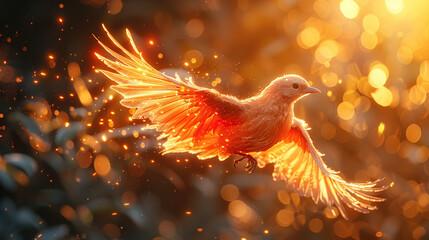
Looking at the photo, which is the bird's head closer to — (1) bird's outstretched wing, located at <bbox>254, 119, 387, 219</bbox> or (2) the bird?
(2) the bird

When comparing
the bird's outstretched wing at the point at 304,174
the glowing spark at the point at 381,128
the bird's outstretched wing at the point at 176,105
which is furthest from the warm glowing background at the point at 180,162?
the bird's outstretched wing at the point at 176,105

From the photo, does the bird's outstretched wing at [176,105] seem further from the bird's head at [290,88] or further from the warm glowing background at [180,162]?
the warm glowing background at [180,162]

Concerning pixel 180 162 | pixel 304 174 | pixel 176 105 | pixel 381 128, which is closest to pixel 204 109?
pixel 176 105

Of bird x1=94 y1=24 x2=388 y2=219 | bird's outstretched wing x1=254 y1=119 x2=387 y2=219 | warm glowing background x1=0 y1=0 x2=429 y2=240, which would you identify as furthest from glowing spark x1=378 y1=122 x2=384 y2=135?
bird x1=94 y1=24 x2=388 y2=219

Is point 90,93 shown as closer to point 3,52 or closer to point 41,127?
point 41,127

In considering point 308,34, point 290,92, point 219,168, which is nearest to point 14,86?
point 219,168

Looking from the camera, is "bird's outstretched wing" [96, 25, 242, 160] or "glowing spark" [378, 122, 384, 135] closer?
"bird's outstretched wing" [96, 25, 242, 160]
